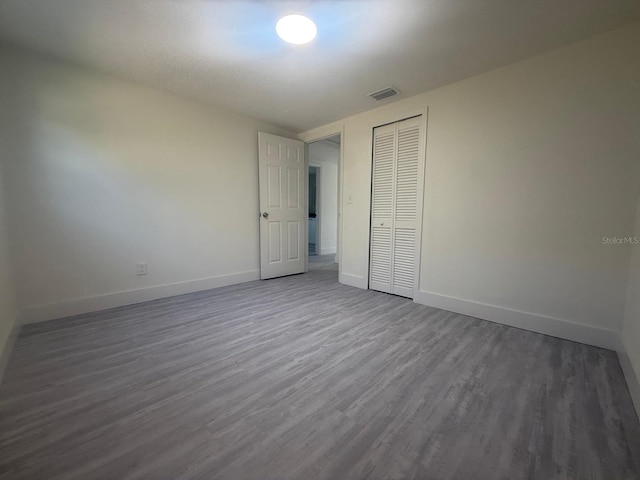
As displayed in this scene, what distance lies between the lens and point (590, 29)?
1785 mm

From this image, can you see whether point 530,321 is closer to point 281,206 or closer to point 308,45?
point 308,45

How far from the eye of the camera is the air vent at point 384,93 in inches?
105

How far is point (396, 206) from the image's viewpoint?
3.08m

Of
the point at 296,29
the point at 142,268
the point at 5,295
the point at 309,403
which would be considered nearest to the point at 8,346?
the point at 5,295

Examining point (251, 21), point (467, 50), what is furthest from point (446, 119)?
point (251, 21)

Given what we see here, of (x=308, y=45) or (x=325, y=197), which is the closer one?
(x=308, y=45)

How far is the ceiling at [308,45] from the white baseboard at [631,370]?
2.14m

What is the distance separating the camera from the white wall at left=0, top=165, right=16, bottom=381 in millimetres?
1662

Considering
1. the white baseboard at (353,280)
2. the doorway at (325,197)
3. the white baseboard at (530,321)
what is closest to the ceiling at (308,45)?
the white baseboard at (530,321)

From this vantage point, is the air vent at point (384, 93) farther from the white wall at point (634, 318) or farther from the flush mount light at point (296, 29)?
the white wall at point (634, 318)

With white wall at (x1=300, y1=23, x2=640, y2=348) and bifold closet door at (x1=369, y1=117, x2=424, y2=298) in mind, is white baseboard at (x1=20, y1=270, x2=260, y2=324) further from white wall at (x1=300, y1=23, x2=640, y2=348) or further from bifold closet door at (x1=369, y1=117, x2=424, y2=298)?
white wall at (x1=300, y1=23, x2=640, y2=348)

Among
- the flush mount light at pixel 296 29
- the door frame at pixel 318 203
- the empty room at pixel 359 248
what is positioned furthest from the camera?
the door frame at pixel 318 203

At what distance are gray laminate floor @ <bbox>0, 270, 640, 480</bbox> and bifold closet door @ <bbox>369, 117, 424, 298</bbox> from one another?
916 mm

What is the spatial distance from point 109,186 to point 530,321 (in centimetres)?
410
